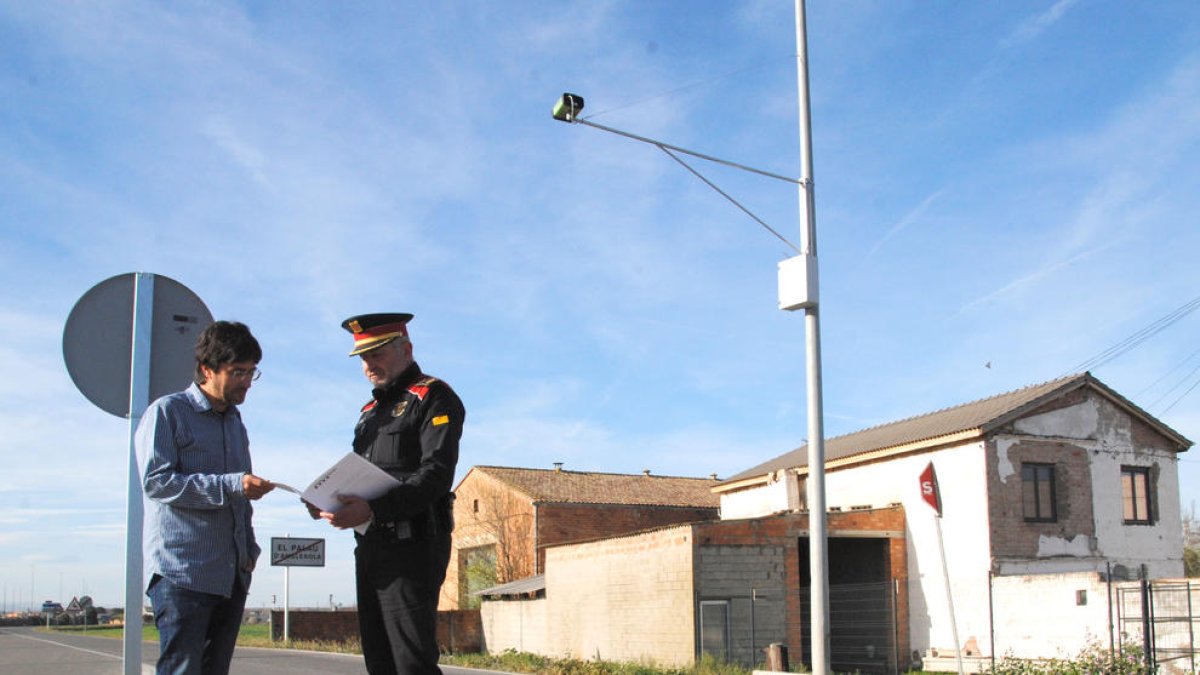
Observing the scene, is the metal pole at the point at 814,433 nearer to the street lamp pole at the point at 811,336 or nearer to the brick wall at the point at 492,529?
the street lamp pole at the point at 811,336

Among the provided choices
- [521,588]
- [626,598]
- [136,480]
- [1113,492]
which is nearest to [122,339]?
[136,480]

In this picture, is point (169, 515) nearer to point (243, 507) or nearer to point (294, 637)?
point (243, 507)

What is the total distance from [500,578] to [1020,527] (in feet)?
70.8

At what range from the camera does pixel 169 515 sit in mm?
4680

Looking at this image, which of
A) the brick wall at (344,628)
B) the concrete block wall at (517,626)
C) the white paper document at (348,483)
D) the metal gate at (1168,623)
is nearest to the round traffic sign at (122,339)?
A: the white paper document at (348,483)

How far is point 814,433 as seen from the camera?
11.9 meters

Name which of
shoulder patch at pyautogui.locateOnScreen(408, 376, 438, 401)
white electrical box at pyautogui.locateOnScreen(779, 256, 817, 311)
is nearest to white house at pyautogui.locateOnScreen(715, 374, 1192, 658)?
white electrical box at pyautogui.locateOnScreen(779, 256, 817, 311)

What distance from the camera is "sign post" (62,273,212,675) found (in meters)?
6.09

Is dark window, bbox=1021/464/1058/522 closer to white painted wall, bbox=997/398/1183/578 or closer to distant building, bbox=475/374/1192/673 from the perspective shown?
distant building, bbox=475/374/1192/673

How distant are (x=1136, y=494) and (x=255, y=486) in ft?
95.4

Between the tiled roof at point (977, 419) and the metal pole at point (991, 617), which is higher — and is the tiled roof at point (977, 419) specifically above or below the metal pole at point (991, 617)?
Answer: above

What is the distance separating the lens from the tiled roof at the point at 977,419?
1089 inches

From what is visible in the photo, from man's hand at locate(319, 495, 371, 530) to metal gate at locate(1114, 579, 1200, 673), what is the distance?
1746 centimetres

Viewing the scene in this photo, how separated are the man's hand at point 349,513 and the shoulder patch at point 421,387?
1.83 feet
